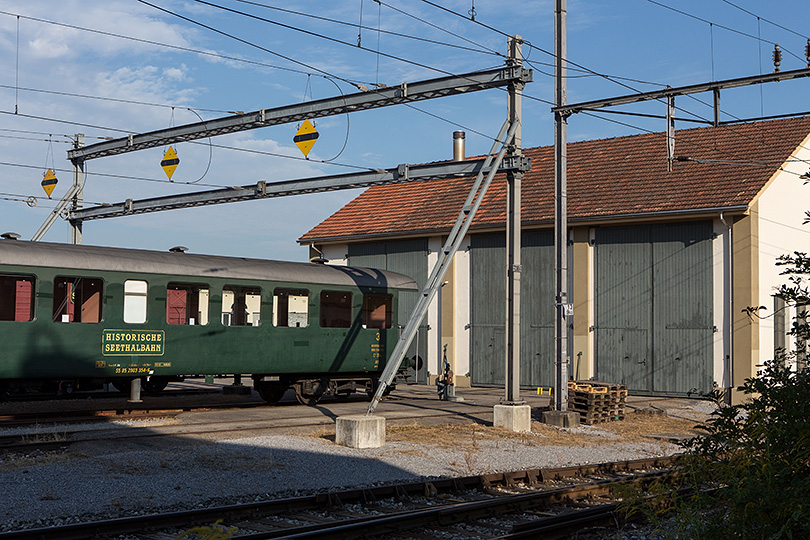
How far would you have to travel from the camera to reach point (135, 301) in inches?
669

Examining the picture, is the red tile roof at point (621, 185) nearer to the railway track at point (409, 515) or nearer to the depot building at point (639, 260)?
the depot building at point (639, 260)

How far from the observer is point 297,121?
20.0m

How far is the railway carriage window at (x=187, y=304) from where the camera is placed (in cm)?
1759

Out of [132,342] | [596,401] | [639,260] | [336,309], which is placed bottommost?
[596,401]

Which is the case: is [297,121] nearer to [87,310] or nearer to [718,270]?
[87,310]

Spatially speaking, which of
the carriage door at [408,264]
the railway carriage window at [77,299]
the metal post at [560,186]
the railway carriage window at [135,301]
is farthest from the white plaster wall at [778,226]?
the railway carriage window at [77,299]

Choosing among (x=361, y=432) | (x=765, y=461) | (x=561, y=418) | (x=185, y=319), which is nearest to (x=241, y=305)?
(x=185, y=319)

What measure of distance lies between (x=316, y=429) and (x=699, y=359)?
42.3 ft

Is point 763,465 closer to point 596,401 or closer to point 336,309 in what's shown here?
point 596,401

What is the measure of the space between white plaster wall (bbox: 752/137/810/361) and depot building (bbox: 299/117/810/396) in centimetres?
6

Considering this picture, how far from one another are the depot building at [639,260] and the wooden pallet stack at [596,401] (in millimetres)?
4363

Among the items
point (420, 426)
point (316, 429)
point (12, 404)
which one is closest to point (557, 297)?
point (420, 426)

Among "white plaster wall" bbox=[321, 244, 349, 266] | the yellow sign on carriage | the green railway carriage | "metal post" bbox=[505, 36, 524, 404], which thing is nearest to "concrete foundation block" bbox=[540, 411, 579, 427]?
"metal post" bbox=[505, 36, 524, 404]

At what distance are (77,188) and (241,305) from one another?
10.6m
